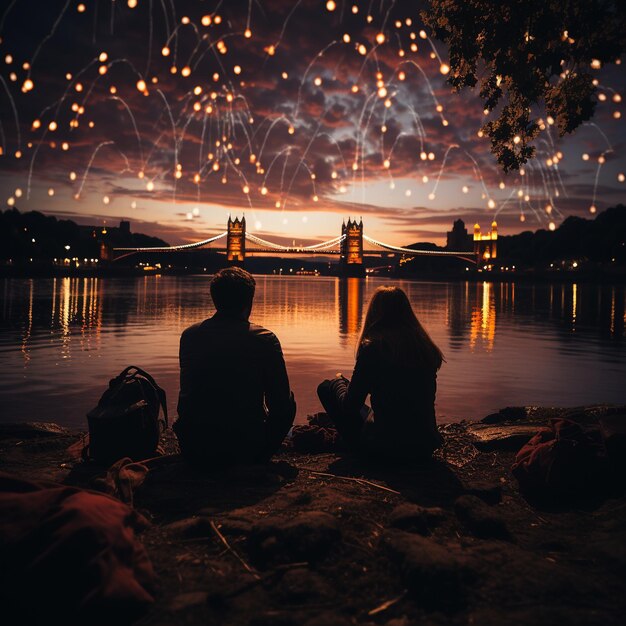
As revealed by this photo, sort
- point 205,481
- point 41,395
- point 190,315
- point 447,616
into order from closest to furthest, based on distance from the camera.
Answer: point 447,616, point 205,481, point 41,395, point 190,315

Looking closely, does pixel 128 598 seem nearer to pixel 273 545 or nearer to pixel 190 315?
pixel 273 545

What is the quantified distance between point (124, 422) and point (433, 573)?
2788 mm

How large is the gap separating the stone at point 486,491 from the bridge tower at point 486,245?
138m

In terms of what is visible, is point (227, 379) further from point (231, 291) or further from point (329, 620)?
point (329, 620)

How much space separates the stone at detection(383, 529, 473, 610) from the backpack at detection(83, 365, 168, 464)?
2424mm

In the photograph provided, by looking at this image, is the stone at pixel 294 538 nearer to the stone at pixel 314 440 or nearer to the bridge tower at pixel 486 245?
the stone at pixel 314 440

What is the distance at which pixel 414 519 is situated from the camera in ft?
11.1

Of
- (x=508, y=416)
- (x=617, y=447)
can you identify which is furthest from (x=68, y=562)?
(x=508, y=416)

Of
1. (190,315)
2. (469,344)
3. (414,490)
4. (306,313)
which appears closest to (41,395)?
(414,490)

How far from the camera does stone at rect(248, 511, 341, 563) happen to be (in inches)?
114

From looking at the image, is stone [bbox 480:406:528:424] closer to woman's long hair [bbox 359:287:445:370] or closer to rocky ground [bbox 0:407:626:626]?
rocky ground [bbox 0:407:626:626]

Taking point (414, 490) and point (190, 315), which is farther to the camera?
→ point (190, 315)

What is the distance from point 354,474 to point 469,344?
12751 millimetres

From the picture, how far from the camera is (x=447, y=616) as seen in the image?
A: 97.3 inches
